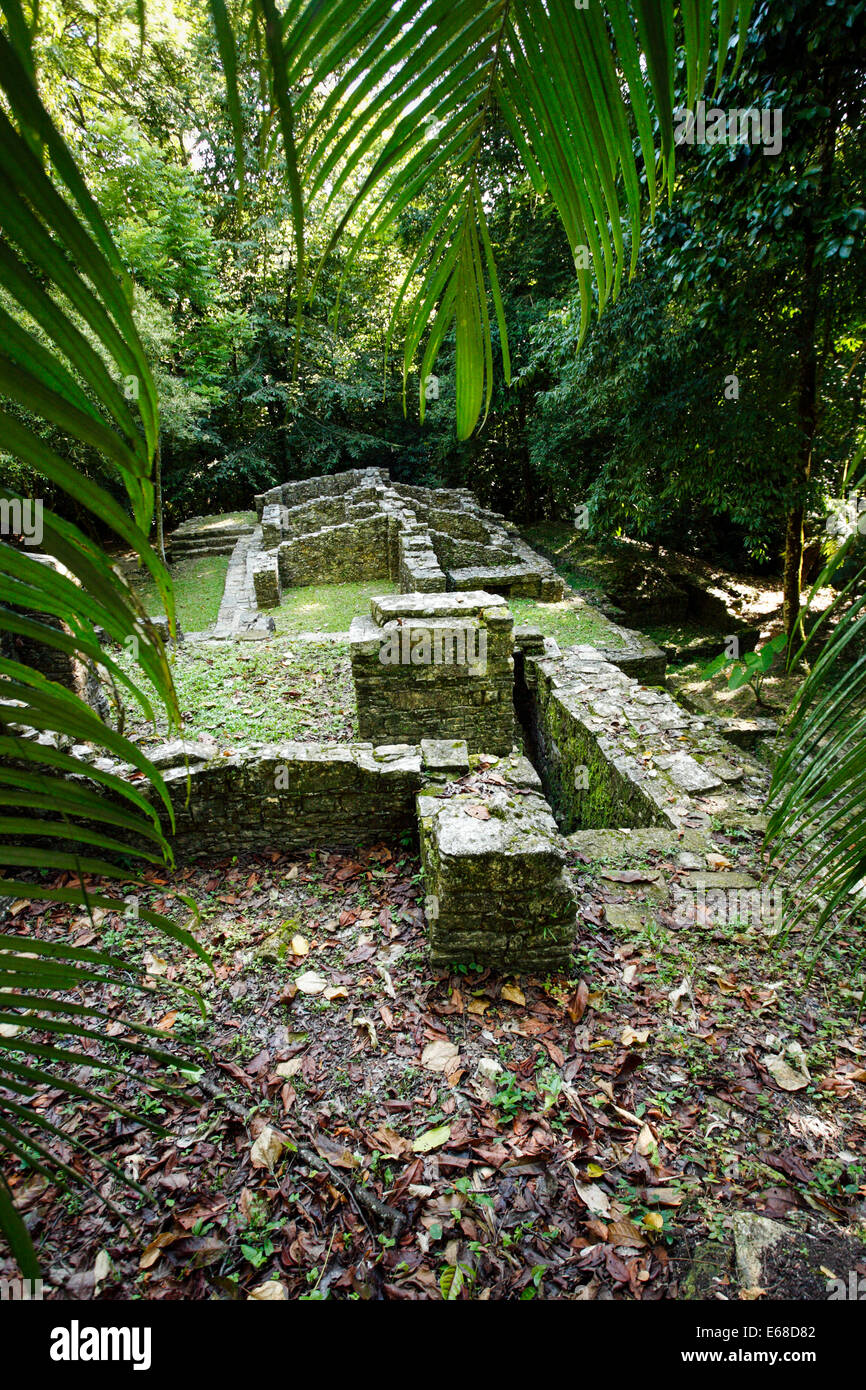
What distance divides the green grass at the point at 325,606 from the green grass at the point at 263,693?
53.4 inches

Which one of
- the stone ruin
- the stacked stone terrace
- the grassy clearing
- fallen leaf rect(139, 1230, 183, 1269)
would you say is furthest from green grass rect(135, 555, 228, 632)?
fallen leaf rect(139, 1230, 183, 1269)

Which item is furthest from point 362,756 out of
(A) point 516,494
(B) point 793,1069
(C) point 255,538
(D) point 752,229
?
(A) point 516,494

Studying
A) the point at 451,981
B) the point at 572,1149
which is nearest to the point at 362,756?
the point at 451,981

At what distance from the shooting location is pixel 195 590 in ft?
39.6

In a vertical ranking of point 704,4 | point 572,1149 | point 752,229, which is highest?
point 752,229

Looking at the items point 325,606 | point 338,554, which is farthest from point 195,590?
point 325,606

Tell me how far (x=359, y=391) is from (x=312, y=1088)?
19.3m

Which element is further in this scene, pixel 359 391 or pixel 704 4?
pixel 359 391

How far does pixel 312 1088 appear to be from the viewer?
8.32ft

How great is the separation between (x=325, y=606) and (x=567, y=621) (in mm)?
4076
